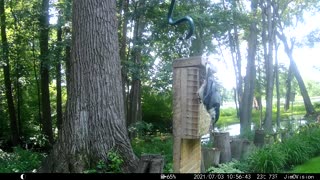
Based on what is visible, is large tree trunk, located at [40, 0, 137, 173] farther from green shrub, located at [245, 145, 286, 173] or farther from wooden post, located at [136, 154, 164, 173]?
green shrub, located at [245, 145, 286, 173]

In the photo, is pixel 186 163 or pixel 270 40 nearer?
pixel 186 163

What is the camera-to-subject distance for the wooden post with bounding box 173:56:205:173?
Answer: 2.60m

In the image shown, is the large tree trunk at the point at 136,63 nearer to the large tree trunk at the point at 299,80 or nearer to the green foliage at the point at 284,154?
the green foliage at the point at 284,154

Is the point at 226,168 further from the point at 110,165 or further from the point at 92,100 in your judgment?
the point at 92,100

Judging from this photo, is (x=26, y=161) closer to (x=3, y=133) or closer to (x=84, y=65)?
(x=84, y=65)

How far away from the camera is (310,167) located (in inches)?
252

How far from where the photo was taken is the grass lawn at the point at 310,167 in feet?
20.1

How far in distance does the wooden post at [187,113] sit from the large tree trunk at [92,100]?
2.83 meters

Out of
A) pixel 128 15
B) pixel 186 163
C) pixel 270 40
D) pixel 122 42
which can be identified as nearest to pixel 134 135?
pixel 122 42

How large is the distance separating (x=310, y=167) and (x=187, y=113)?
4.62 meters

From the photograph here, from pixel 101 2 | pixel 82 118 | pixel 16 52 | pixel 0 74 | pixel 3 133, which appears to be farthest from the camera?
pixel 0 74

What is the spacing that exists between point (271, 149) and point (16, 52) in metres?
9.07

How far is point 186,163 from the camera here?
273cm

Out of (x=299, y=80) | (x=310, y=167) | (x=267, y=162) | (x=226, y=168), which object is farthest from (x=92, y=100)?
(x=299, y=80)
